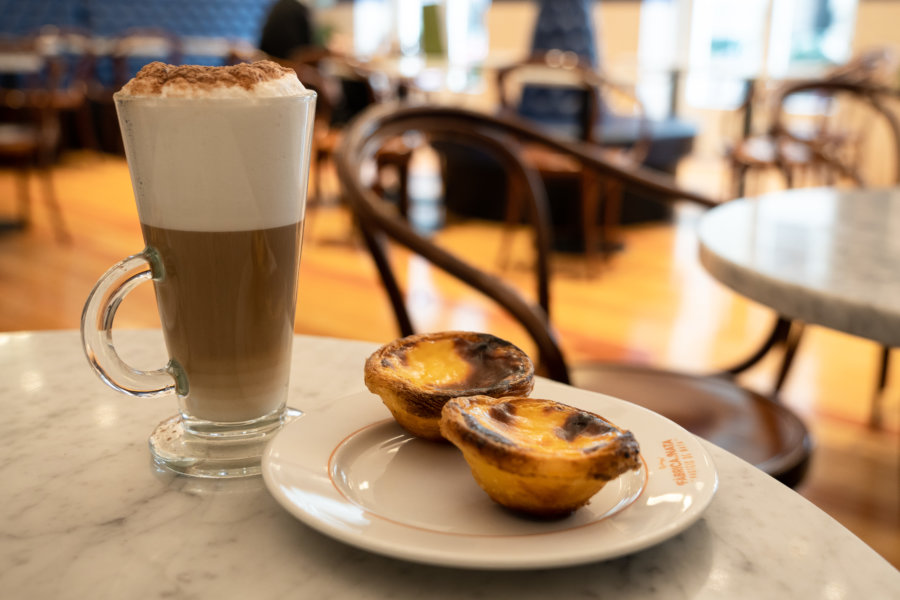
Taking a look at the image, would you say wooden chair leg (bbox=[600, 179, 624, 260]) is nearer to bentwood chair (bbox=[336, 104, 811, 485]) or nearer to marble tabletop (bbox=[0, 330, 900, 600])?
bentwood chair (bbox=[336, 104, 811, 485])

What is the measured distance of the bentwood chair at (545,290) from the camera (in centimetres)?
86

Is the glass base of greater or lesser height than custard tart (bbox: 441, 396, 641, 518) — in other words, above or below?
below

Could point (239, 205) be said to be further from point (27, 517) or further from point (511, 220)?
point (511, 220)

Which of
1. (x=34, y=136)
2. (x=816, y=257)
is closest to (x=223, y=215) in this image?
(x=816, y=257)

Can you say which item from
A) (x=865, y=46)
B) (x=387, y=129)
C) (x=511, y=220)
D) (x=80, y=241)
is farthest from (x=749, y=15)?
(x=387, y=129)

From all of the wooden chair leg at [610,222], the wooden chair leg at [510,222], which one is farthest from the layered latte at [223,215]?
the wooden chair leg at [610,222]

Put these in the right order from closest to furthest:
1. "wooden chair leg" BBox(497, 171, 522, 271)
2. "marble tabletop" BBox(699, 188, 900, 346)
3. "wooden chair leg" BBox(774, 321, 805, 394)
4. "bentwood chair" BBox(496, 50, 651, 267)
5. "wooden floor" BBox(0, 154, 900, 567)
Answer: "marble tabletop" BBox(699, 188, 900, 346) < "wooden chair leg" BBox(774, 321, 805, 394) < "wooden floor" BBox(0, 154, 900, 567) < "bentwood chair" BBox(496, 50, 651, 267) < "wooden chair leg" BBox(497, 171, 522, 271)

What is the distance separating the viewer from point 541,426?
369mm

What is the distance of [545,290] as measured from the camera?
122cm

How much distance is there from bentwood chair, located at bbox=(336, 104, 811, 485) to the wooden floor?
579 millimetres

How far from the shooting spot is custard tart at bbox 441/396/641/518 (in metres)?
0.32

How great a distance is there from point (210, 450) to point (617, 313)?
2373 mm

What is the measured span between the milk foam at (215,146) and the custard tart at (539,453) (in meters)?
0.15

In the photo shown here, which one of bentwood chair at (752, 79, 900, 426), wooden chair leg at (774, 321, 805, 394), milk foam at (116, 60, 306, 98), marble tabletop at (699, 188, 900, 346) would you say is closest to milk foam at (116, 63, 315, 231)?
milk foam at (116, 60, 306, 98)
